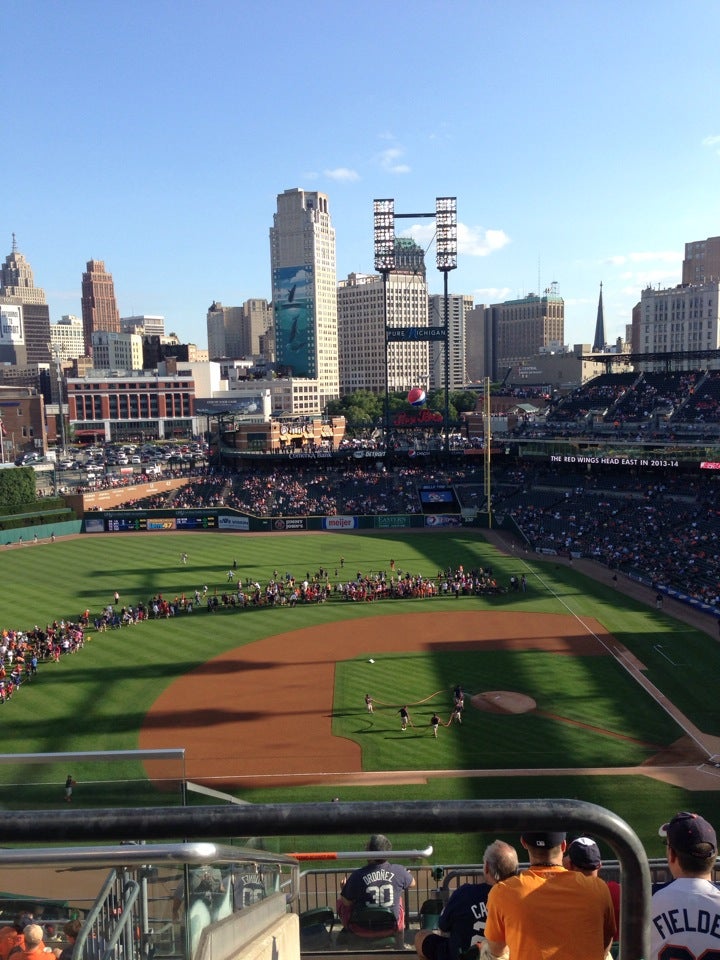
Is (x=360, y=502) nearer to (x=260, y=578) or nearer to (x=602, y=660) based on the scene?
(x=260, y=578)

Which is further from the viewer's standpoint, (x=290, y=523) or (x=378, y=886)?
(x=290, y=523)

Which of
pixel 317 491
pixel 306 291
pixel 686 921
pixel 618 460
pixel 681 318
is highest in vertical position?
pixel 306 291

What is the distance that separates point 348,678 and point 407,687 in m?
2.48

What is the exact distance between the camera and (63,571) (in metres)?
48.0

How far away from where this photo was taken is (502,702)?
26141mm

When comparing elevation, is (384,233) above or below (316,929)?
above

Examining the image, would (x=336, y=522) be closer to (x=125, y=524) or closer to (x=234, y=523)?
(x=234, y=523)

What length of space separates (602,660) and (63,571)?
109 ft

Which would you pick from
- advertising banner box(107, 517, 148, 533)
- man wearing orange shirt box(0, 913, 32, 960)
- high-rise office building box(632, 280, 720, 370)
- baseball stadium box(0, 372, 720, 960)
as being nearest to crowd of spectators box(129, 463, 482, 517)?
baseball stadium box(0, 372, 720, 960)

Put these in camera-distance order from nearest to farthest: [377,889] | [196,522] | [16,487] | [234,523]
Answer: [377,889]
[16,487]
[234,523]
[196,522]

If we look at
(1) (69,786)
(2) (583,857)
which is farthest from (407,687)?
(1) (69,786)

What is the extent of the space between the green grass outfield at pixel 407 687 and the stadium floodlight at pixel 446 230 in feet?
120

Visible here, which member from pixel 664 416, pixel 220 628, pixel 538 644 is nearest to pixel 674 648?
pixel 538 644

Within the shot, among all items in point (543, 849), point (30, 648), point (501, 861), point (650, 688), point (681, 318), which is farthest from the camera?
point (681, 318)
